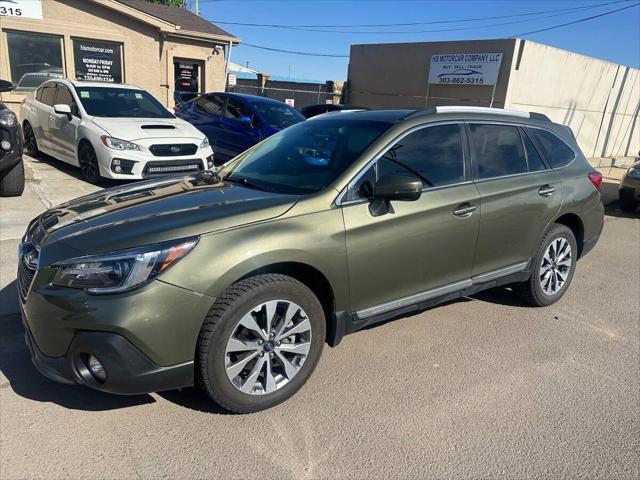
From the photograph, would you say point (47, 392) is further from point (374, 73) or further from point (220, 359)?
point (374, 73)

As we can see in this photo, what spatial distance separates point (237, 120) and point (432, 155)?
7046 millimetres

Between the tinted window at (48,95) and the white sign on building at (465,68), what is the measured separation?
12.4m

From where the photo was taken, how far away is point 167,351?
255 centimetres

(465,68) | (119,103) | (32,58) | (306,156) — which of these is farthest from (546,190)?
(465,68)

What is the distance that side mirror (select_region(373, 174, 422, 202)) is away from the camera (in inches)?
121

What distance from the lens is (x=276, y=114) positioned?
10.3 m

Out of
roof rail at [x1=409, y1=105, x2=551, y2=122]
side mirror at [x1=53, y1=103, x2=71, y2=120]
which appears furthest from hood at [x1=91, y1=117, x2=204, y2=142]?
roof rail at [x1=409, y1=105, x2=551, y2=122]

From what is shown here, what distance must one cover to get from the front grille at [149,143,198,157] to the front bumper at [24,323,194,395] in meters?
5.40

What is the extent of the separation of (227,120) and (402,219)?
763cm

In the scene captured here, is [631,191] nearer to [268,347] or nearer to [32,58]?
[268,347]

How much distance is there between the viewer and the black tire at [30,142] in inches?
393

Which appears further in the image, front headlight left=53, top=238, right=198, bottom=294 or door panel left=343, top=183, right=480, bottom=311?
door panel left=343, top=183, right=480, bottom=311

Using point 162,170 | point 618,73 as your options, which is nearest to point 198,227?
point 162,170

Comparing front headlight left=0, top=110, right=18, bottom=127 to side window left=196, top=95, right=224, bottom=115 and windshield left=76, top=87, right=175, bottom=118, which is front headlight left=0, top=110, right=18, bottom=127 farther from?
side window left=196, top=95, right=224, bottom=115
